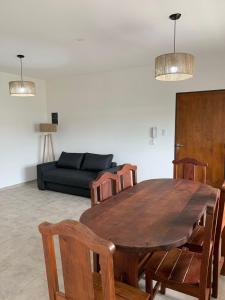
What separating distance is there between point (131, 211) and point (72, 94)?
178 inches

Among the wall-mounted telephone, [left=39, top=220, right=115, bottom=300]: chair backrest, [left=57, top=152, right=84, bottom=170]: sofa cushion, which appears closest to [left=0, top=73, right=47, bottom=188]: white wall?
[left=57, top=152, right=84, bottom=170]: sofa cushion

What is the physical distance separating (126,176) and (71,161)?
118 inches

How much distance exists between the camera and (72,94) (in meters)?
5.80

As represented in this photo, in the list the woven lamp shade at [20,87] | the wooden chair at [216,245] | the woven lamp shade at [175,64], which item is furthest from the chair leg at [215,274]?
the woven lamp shade at [20,87]

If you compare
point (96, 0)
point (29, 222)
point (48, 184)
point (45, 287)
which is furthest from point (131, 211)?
point (48, 184)

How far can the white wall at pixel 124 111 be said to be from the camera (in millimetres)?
4535

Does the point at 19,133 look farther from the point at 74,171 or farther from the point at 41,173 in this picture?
the point at 74,171

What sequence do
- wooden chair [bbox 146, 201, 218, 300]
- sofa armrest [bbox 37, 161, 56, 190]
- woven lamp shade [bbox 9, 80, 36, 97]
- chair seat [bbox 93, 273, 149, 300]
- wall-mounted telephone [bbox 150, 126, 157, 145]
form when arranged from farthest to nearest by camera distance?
sofa armrest [bbox 37, 161, 56, 190], wall-mounted telephone [bbox 150, 126, 157, 145], woven lamp shade [bbox 9, 80, 36, 97], wooden chair [bbox 146, 201, 218, 300], chair seat [bbox 93, 273, 149, 300]

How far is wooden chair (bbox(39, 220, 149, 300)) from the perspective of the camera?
916mm

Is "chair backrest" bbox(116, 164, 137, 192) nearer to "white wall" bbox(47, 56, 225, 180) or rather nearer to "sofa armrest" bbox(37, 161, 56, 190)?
"white wall" bbox(47, 56, 225, 180)

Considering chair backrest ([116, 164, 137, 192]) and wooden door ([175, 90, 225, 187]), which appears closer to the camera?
chair backrest ([116, 164, 137, 192])

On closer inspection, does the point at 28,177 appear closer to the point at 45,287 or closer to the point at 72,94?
the point at 72,94

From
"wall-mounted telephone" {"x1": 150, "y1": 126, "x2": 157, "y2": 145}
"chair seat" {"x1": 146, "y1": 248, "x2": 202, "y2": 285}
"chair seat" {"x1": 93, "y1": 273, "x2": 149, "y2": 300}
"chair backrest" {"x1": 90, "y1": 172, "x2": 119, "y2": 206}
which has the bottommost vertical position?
"chair seat" {"x1": 146, "y1": 248, "x2": 202, "y2": 285}

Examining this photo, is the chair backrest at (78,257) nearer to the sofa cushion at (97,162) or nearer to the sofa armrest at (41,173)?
the sofa cushion at (97,162)
